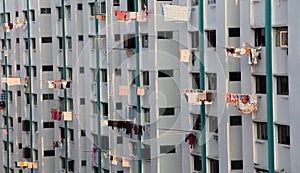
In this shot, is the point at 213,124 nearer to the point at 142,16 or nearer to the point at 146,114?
the point at 146,114

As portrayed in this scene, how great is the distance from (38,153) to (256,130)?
9664 millimetres

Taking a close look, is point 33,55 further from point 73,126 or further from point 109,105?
point 109,105

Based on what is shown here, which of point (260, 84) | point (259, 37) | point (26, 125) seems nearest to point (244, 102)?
point (260, 84)

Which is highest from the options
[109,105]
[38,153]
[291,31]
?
[291,31]

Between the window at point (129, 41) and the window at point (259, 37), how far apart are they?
4087mm

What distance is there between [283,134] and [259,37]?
1524mm

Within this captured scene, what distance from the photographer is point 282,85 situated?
12.7 metres

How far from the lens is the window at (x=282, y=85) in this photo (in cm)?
1262

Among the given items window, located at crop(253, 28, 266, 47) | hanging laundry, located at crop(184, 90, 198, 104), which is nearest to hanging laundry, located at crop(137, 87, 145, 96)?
hanging laundry, located at crop(184, 90, 198, 104)

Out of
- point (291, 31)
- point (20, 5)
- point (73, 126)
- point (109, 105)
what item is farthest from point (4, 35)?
point (291, 31)

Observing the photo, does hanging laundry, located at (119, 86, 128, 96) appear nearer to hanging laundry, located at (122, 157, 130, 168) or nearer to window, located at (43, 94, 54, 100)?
hanging laundry, located at (122, 157, 130, 168)

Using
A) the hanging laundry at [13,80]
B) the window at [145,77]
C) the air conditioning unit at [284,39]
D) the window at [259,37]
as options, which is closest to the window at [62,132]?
the hanging laundry at [13,80]

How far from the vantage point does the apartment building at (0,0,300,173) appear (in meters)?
12.8

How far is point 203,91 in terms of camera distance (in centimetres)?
1445
